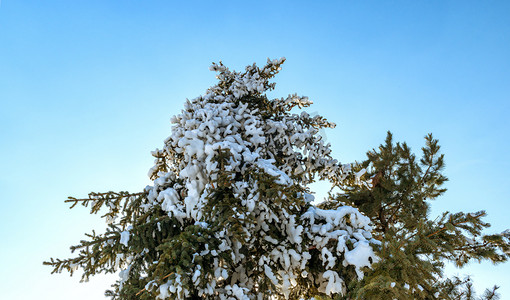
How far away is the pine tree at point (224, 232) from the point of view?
3699 mm

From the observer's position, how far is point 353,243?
4121 mm

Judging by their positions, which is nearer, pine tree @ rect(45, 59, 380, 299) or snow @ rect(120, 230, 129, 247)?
pine tree @ rect(45, 59, 380, 299)

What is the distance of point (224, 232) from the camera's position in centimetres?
411

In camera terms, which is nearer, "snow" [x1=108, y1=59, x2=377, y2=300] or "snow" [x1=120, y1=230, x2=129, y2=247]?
"snow" [x1=108, y1=59, x2=377, y2=300]

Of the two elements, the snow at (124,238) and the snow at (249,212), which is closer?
the snow at (249,212)

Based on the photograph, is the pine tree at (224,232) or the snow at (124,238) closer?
the pine tree at (224,232)

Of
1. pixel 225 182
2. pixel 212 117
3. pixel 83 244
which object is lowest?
pixel 83 244

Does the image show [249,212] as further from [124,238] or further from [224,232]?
[124,238]

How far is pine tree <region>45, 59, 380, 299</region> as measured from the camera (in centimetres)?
370

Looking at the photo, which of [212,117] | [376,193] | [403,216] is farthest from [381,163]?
[212,117]

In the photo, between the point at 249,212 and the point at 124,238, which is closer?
the point at 124,238

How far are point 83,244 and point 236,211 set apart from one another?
6.74ft

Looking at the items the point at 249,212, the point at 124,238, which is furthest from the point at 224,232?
the point at 124,238

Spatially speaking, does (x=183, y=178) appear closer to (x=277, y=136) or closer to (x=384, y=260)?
(x=277, y=136)
